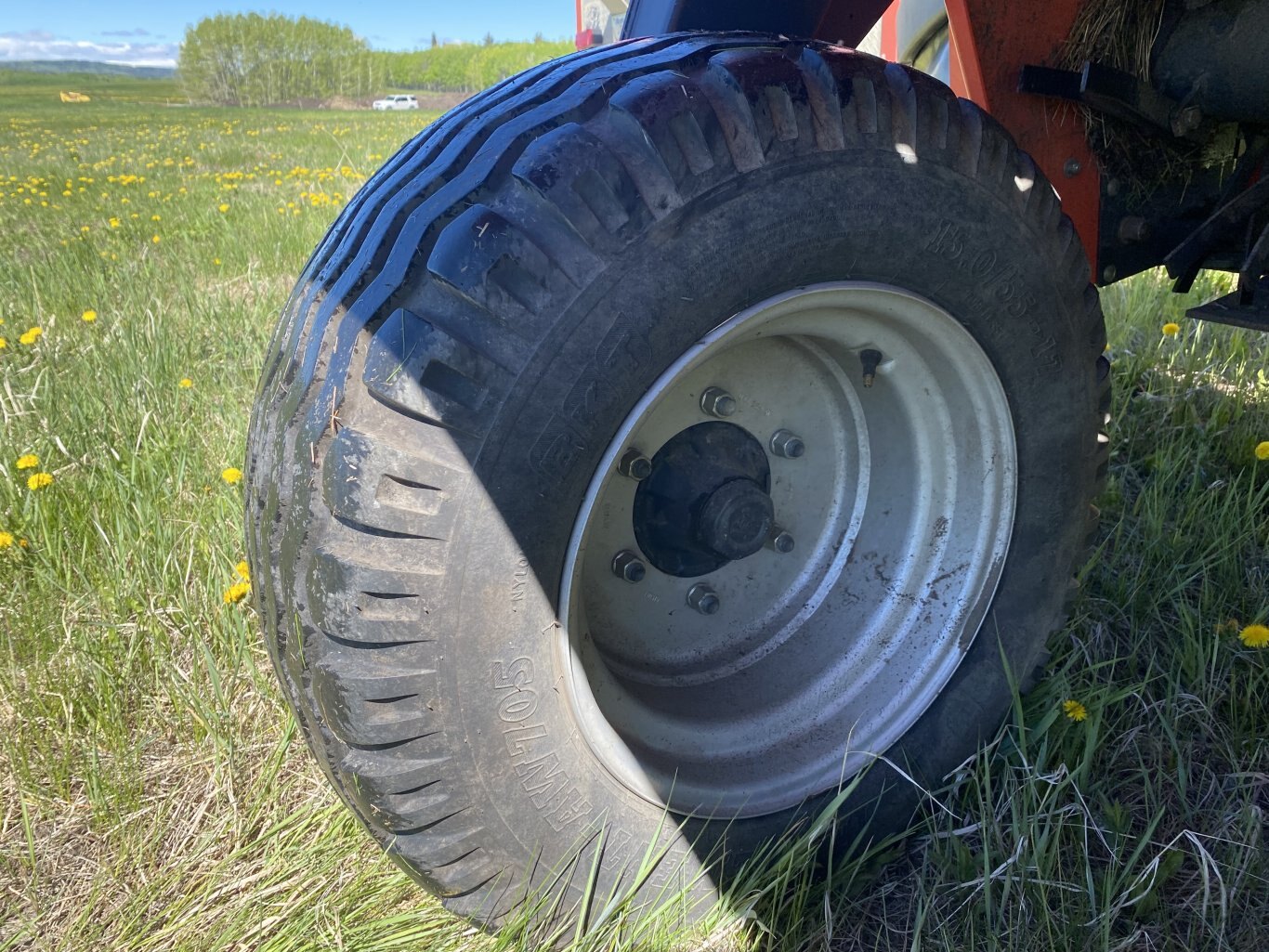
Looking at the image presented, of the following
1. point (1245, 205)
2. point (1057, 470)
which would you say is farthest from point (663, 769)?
point (1245, 205)

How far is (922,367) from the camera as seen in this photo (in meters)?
1.46

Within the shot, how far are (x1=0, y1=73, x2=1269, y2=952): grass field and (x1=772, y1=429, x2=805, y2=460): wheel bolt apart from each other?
1.89 feet

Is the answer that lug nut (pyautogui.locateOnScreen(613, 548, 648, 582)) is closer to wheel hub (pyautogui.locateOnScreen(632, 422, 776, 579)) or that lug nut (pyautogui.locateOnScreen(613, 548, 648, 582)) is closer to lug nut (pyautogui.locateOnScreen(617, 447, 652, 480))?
wheel hub (pyautogui.locateOnScreen(632, 422, 776, 579))

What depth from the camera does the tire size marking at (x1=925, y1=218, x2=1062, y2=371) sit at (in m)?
1.29

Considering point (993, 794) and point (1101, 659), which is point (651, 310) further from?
point (1101, 659)

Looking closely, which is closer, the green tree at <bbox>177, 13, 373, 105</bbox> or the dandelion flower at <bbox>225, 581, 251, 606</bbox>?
the dandelion flower at <bbox>225, 581, 251, 606</bbox>

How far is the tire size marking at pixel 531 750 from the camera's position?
1.12 metres

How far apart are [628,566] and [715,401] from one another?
0.30 meters

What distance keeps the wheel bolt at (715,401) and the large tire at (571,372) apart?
1.6 inches

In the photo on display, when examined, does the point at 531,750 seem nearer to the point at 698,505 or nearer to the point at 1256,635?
the point at 698,505

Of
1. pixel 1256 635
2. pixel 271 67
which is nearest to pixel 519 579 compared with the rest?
pixel 1256 635

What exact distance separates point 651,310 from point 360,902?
3.15 feet

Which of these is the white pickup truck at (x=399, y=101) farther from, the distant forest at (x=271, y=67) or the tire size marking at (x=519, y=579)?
the tire size marking at (x=519, y=579)

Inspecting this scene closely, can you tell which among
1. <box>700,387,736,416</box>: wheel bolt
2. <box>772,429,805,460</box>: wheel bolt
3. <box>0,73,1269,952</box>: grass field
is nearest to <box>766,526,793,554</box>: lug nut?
<box>772,429,805,460</box>: wheel bolt
